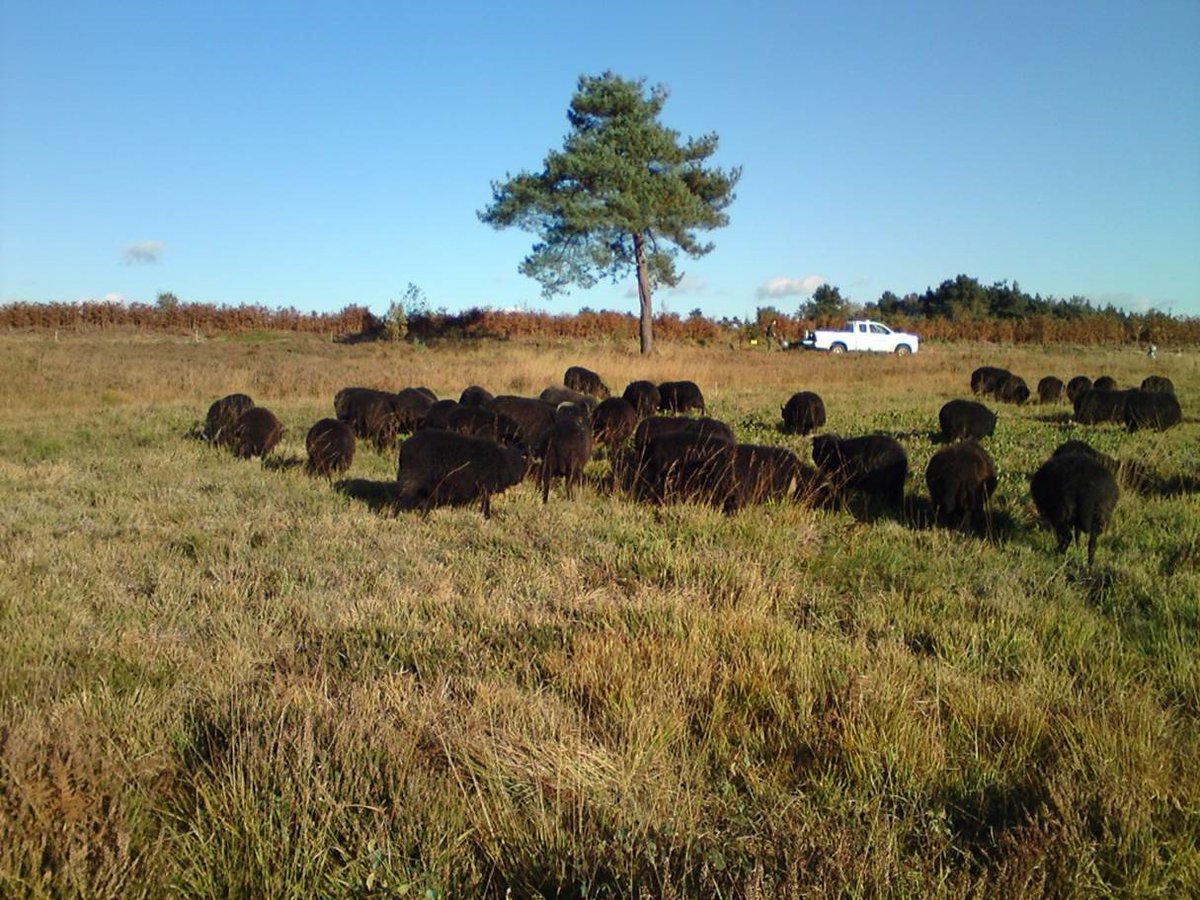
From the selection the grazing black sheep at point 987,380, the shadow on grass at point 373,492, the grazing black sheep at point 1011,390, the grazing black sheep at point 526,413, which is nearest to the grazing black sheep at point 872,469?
the grazing black sheep at point 526,413

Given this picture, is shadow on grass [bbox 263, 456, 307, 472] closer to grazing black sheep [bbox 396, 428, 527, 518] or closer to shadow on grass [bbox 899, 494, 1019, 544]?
grazing black sheep [bbox 396, 428, 527, 518]

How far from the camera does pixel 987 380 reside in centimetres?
2133

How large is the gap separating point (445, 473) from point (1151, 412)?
12653mm

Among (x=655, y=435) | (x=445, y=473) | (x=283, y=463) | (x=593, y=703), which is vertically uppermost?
(x=655, y=435)

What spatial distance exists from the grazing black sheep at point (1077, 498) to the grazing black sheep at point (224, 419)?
10066 mm

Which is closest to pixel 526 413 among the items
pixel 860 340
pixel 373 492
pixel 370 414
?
pixel 370 414

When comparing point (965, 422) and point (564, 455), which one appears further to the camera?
point (965, 422)

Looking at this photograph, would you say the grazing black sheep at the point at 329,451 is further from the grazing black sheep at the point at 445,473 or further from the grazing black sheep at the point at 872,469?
the grazing black sheep at the point at 872,469

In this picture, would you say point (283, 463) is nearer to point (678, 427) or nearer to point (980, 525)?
point (678, 427)

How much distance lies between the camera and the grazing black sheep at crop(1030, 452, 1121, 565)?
6.75 meters

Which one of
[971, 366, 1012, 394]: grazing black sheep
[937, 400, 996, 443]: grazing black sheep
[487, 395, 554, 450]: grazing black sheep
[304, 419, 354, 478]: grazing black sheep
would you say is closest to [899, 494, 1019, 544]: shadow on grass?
[937, 400, 996, 443]: grazing black sheep

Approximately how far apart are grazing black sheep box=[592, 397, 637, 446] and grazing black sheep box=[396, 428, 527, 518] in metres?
4.39

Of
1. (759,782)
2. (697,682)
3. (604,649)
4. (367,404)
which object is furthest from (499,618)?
A: (367,404)

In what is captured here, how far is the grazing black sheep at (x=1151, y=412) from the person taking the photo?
48.6 ft
